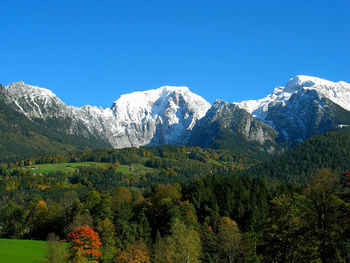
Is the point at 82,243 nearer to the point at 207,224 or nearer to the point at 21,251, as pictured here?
the point at 21,251

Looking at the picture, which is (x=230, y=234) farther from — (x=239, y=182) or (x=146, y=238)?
(x=239, y=182)

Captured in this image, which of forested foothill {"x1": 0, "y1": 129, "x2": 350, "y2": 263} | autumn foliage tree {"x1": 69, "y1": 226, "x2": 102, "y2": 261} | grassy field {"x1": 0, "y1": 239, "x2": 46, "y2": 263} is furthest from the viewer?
grassy field {"x1": 0, "y1": 239, "x2": 46, "y2": 263}

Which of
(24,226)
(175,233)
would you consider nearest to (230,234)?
(175,233)

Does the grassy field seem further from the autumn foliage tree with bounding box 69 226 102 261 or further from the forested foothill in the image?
the autumn foliage tree with bounding box 69 226 102 261

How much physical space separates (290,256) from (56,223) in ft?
369

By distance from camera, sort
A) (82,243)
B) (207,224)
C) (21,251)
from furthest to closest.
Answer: (207,224) < (21,251) < (82,243)

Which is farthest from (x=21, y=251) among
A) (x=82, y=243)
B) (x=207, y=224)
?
(x=207, y=224)

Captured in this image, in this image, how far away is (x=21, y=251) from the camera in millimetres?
102438

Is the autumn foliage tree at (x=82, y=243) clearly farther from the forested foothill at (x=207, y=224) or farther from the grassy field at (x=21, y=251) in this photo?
the grassy field at (x=21, y=251)

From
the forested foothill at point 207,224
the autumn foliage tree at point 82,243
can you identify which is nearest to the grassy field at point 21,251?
the forested foothill at point 207,224

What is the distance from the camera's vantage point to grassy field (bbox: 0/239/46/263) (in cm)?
9119

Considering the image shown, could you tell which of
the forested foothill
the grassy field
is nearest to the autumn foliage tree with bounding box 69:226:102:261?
the forested foothill

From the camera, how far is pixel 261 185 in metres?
137

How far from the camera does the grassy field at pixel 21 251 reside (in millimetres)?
91188
